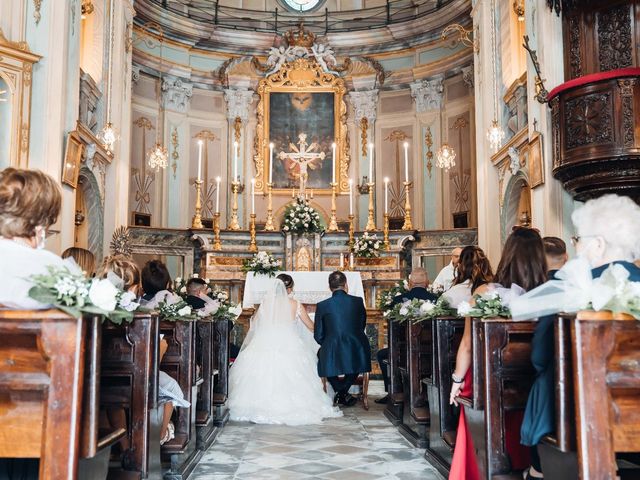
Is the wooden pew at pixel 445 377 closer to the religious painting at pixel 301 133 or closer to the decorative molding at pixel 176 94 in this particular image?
the religious painting at pixel 301 133

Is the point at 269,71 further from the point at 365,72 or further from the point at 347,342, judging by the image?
the point at 347,342

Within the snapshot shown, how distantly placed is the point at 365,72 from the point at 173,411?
1115 centimetres

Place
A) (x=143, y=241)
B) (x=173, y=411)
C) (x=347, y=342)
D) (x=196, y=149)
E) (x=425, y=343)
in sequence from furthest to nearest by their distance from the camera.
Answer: (x=196, y=149) < (x=143, y=241) < (x=347, y=342) < (x=425, y=343) < (x=173, y=411)

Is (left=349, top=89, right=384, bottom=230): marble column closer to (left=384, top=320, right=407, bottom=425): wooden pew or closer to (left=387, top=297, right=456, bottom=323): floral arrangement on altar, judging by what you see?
(left=384, top=320, right=407, bottom=425): wooden pew

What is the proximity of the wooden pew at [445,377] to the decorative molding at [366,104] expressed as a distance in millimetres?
10527

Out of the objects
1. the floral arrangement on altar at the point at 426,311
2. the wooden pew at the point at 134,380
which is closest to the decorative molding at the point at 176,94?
the floral arrangement on altar at the point at 426,311

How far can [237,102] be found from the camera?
14555 millimetres

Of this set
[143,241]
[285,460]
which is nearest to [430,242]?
[143,241]

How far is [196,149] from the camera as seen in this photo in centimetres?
1420

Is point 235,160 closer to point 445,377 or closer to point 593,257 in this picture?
point 445,377

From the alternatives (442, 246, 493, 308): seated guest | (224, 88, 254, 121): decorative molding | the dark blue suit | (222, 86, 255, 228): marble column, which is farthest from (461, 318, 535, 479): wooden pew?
(224, 88, 254, 121): decorative molding

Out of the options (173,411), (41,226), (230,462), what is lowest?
(230,462)

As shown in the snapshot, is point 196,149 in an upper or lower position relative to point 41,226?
upper

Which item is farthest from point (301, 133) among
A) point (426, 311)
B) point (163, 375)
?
point (163, 375)
